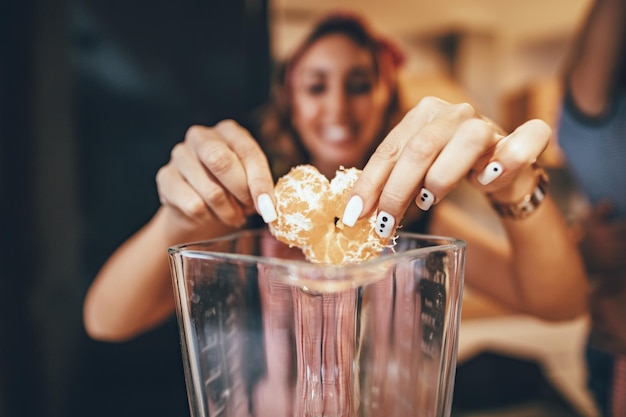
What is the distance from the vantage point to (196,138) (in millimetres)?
382

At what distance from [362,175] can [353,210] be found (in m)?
0.02

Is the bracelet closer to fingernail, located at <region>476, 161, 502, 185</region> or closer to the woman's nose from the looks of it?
fingernail, located at <region>476, 161, 502, 185</region>

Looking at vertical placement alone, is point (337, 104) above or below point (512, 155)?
above

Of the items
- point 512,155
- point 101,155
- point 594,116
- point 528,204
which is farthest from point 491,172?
point 101,155

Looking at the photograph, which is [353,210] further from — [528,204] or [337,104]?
[337,104]

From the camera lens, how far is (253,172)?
0.35m

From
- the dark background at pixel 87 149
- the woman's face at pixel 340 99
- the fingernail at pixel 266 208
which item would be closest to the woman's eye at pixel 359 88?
the woman's face at pixel 340 99

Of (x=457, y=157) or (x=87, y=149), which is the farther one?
(x=87, y=149)

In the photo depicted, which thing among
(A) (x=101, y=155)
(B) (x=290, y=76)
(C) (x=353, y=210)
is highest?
(B) (x=290, y=76)

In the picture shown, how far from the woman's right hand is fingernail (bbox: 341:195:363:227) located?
0.19 ft

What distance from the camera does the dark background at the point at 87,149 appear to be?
0.65 metres

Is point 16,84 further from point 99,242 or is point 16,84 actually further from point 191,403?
point 191,403

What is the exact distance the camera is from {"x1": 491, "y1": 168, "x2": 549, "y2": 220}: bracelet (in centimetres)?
41

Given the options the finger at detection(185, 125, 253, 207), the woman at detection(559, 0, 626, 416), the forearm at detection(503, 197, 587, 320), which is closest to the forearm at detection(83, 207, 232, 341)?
the finger at detection(185, 125, 253, 207)
